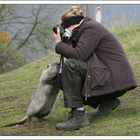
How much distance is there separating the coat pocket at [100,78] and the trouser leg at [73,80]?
0.10 m

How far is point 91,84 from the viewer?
591cm

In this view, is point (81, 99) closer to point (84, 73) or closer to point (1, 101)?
point (84, 73)

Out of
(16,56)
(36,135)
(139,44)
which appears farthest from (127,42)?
(16,56)

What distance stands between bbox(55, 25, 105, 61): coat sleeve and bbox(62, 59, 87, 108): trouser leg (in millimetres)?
75

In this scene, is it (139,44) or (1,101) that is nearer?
(1,101)

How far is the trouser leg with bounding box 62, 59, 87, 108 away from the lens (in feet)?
19.3

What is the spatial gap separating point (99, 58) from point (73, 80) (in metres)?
0.40

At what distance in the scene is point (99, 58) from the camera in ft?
20.0

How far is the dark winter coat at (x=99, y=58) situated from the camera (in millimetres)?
5935

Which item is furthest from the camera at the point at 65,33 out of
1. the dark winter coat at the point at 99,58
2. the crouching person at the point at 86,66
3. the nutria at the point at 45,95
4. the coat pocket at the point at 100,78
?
the coat pocket at the point at 100,78

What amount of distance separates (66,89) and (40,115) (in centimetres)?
67

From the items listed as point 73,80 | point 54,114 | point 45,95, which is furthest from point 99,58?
point 54,114

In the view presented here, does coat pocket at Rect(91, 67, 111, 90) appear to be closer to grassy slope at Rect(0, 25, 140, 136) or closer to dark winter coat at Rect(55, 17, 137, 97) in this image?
dark winter coat at Rect(55, 17, 137, 97)

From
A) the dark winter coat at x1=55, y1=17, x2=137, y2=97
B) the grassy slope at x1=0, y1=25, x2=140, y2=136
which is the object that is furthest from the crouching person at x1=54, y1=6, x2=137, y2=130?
the grassy slope at x1=0, y1=25, x2=140, y2=136
